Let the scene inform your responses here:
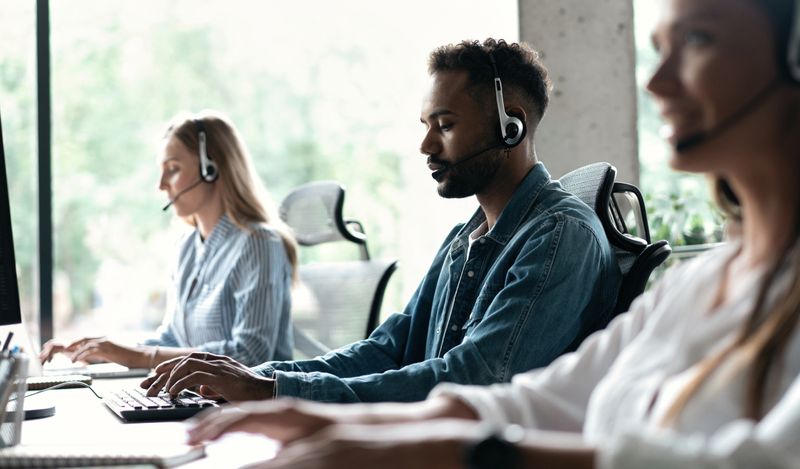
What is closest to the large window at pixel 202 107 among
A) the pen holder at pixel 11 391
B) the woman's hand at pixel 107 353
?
the woman's hand at pixel 107 353

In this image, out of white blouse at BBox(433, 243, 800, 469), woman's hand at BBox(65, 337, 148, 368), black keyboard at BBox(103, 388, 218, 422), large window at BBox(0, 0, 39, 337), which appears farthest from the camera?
large window at BBox(0, 0, 39, 337)

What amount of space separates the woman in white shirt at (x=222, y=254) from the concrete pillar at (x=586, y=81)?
116cm

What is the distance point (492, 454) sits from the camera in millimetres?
714

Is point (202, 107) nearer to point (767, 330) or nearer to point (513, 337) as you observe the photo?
point (513, 337)

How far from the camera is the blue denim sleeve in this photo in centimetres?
156

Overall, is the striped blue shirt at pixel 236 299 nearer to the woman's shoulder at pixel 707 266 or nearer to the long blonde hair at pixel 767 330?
the woman's shoulder at pixel 707 266

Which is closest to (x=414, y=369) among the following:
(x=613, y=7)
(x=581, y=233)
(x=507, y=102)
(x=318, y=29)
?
(x=581, y=233)

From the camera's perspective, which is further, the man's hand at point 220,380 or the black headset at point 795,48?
the man's hand at point 220,380

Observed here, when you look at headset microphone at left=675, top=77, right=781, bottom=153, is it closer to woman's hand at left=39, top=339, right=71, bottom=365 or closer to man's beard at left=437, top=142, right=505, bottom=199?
man's beard at left=437, top=142, right=505, bottom=199

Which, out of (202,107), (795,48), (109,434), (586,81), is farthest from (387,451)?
(202,107)

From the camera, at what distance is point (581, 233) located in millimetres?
1630

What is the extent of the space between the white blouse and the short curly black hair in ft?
3.21

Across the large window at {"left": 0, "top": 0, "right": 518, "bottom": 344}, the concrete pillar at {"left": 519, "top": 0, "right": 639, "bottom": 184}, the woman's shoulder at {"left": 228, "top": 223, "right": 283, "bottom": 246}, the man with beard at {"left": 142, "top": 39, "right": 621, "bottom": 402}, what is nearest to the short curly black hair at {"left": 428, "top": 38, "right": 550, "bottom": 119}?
the man with beard at {"left": 142, "top": 39, "right": 621, "bottom": 402}

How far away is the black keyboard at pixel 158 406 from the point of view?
1.49 metres
